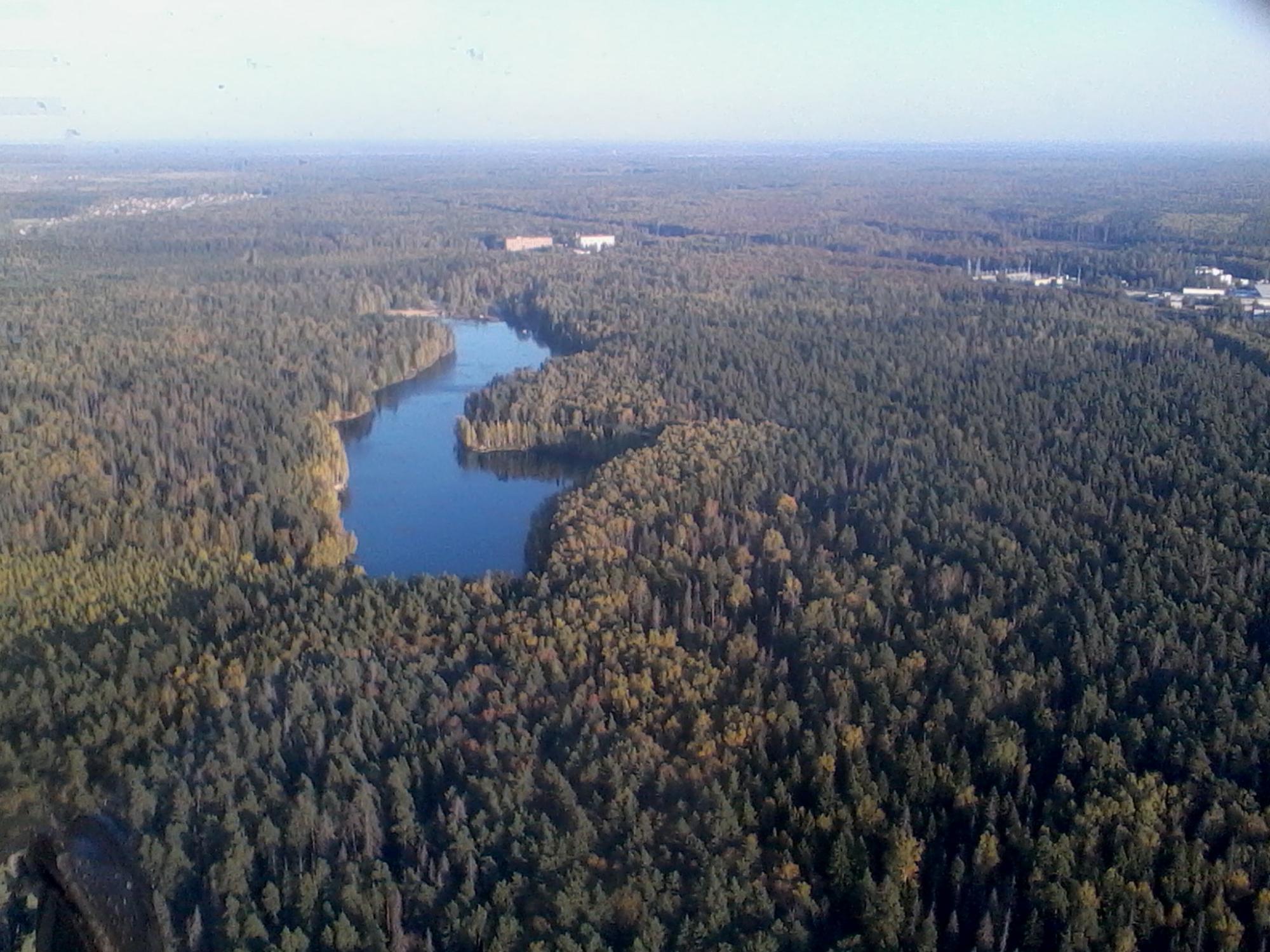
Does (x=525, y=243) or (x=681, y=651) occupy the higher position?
(x=525, y=243)

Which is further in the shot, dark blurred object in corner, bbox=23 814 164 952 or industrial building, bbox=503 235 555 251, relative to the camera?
industrial building, bbox=503 235 555 251

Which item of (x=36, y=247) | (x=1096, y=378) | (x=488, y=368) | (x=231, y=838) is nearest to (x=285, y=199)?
(x=36, y=247)

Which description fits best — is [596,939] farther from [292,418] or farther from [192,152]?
[192,152]

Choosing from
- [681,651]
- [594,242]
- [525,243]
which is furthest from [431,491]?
[594,242]

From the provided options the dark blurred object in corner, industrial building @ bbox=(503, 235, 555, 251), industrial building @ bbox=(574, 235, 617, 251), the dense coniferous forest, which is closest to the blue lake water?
the dense coniferous forest

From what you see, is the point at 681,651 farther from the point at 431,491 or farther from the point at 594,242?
the point at 594,242

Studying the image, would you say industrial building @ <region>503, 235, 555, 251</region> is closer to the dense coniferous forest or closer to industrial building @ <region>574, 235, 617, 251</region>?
industrial building @ <region>574, 235, 617, 251</region>

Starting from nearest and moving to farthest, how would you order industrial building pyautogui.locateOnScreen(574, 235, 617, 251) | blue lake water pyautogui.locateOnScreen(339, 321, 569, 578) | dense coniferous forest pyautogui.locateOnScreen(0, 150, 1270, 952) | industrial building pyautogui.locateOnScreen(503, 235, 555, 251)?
dense coniferous forest pyautogui.locateOnScreen(0, 150, 1270, 952), blue lake water pyautogui.locateOnScreen(339, 321, 569, 578), industrial building pyautogui.locateOnScreen(503, 235, 555, 251), industrial building pyautogui.locateOnScreen(574, 235, 617, 251)
